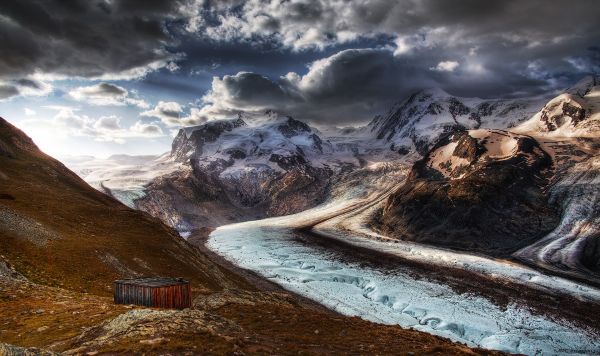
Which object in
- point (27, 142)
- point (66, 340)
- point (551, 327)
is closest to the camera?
point (66, 340)

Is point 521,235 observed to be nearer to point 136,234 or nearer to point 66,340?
point 136,234

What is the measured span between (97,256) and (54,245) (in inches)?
159

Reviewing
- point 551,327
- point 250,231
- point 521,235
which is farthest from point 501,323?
point 250,231

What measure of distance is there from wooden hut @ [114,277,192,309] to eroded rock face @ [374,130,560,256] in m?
90.8

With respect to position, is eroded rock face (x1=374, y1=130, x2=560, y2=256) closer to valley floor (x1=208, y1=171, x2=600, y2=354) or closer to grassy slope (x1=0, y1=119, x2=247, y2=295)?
valley floor (x1=208, y1=171, x2=600, y2=354)

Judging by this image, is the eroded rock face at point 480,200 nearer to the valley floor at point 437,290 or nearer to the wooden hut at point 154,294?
the valley floor at point 437,290

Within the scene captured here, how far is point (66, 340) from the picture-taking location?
1827 cm

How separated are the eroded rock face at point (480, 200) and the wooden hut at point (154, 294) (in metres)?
90.8

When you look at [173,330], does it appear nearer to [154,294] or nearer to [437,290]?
[154,294]

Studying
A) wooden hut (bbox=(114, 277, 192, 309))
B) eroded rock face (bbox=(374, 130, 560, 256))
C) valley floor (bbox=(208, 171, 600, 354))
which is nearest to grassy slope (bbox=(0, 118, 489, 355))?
wooden hut (bbox=(114, 277, 192, 309))

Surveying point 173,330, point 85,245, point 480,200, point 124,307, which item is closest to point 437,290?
point 85,245

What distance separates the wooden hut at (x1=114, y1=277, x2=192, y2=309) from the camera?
2600 centimetres

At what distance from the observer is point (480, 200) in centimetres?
12281

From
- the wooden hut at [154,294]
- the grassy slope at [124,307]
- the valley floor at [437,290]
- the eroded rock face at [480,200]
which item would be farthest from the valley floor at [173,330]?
the eroded rock face at [480,200]
